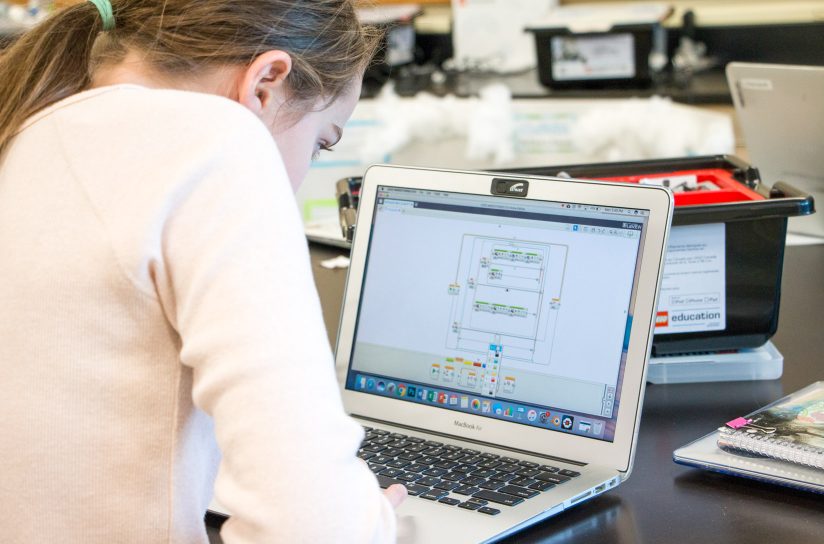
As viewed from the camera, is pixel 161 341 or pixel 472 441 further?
→ pixel 472 441

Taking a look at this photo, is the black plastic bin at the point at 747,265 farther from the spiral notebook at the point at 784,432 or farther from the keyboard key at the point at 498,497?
the keyboard key at the point at 498,497

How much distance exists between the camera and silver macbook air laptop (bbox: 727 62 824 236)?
1.61 m

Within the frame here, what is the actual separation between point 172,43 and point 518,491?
1.65 feet

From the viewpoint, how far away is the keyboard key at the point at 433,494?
0.92 metres

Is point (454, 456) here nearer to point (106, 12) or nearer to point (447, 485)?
point (447, 485)

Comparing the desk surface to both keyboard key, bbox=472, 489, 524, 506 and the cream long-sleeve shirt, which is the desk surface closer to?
keyboard key, bbox=472, 489, 524, 506

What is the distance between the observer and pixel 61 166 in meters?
0.70

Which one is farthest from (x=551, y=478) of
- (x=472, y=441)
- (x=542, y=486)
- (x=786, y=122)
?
(x=786, y=122)

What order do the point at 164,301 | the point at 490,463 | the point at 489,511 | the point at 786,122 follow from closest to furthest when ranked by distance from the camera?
the point at 164,301 → the point at 489,511 → the point at 490,463 → the point at 786,122

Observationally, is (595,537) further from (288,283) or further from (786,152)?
(786,152)

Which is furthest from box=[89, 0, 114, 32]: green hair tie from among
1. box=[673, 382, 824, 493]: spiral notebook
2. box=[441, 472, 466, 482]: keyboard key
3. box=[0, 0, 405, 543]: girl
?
box=[673, 382, 824, 493]: spiral notebook

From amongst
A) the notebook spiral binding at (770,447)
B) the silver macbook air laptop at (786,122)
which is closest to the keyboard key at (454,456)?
the notebook spiral binding at (770,447)

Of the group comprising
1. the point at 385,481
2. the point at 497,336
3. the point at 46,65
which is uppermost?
the point at 46,65

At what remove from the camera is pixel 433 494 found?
3.04ft
